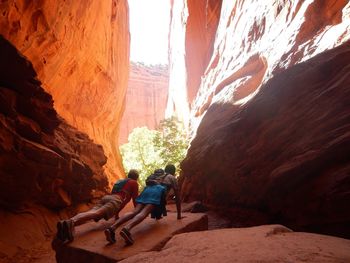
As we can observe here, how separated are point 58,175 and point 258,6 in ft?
36.5

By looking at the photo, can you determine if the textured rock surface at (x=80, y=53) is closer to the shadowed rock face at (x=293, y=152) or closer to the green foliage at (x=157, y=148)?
the green foliage at (x=157, y=148)

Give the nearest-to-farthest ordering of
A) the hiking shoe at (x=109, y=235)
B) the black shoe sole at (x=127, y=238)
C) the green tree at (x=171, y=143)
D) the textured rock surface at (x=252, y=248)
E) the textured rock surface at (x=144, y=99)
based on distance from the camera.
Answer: the textured rock surface at (x=252, y=248) → the black shoe sole at (x=127, y=238) → the hiking shoe at (x=109, y=235) → the green tree at (x=171, y=143) → the textured rock surface at (x=144, y=99)

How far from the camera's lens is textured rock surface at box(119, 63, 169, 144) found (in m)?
58.1

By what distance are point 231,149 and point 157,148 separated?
11624 mm

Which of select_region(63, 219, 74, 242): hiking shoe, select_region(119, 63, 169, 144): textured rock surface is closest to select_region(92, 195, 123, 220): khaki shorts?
select_region(63, 219, 74, 242): hiking shoe

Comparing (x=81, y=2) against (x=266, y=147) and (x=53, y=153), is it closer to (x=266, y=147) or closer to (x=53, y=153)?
(x=53, y=153)

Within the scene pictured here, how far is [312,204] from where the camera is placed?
19.5ft

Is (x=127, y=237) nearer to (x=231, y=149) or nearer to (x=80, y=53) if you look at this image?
(x=231, y=149)

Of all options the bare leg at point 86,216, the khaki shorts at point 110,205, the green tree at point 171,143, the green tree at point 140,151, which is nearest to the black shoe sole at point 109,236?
the bare leg at point 86,216

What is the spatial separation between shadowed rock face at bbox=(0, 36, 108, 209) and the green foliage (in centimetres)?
853

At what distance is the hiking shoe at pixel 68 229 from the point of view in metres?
5.24

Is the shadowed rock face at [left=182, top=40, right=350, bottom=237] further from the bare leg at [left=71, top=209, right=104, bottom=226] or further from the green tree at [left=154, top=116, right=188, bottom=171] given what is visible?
the green tree at [left=154, top=116, right=188, bottom=171]

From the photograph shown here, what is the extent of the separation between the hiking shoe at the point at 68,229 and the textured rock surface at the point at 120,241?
0.39ft

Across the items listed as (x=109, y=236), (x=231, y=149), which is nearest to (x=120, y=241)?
(x=109, y=236)
